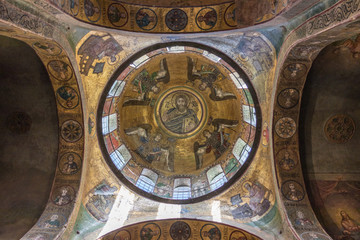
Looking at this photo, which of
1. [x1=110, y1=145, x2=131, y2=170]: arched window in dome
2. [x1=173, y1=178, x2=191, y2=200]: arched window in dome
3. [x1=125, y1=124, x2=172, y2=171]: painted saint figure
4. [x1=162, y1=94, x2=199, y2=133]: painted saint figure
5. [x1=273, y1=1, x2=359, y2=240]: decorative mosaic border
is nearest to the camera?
[x1=273, y1=1, x2=359, y2=240]: decorative mosaic border

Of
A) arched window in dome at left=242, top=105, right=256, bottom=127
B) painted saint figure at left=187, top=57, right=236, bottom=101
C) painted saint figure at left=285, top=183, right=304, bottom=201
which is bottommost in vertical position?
painted saint figure at left=285, top=183, right=304, bottom=201

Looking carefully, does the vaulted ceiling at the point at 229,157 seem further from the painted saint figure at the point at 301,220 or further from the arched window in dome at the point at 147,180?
the arched window in dome at the point at 147,180

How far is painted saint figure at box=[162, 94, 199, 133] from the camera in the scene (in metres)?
14.9

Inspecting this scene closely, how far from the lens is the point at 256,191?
10523 millimetres

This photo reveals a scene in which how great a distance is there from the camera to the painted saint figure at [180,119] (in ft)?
48.8

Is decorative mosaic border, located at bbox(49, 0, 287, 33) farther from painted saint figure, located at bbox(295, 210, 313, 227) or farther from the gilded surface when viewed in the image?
painted saint figure, located at bbox(295, 210, 313, 227)

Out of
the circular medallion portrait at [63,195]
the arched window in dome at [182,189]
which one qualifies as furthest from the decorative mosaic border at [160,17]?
the arched window in dome at [182,189]

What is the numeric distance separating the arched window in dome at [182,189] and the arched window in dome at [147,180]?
115cm

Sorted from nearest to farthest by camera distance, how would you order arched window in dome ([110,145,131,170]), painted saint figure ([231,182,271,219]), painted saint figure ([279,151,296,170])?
painted saint figure ([279,151,296,170]) < painted saint figure ([231,182,271,219]) < arched window in dome ([110,145,131,170])

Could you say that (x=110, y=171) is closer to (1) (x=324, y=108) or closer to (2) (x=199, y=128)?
(2) (x=199, y=128)

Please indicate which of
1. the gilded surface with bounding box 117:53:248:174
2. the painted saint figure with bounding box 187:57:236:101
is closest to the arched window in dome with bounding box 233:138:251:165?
the gilded surface with bounding box 117:53:248:174

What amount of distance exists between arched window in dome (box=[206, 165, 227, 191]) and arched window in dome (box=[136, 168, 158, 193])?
2.86m

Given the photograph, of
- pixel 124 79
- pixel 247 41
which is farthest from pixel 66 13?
pixel 247 41

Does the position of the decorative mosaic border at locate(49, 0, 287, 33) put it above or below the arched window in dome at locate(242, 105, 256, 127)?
above
